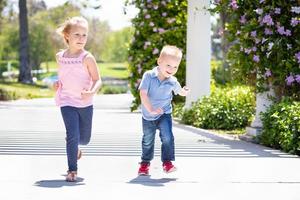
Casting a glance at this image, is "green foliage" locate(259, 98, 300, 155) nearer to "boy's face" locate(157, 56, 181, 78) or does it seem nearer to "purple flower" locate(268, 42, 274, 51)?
"purple flower" locate(268, 42, 274, 51)

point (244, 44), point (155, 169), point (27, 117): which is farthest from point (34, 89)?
point (155, 169)

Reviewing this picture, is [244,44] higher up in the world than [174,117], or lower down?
higher up

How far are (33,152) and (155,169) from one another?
188 cm

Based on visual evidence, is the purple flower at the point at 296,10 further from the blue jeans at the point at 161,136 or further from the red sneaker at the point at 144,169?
the red sneaker at the point at 144,169

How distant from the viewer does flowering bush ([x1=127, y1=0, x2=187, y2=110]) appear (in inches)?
715

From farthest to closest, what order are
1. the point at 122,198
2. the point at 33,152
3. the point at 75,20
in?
1. the point at 33,152
2. the point at 75,20
3. the point at 122,198

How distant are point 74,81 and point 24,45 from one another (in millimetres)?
34659

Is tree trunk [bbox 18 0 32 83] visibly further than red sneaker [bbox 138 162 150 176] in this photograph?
Yes

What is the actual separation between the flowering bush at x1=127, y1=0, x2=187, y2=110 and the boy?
11028mm

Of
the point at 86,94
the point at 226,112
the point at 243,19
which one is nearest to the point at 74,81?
the point at 86,94

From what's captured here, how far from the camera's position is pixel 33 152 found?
343 inches

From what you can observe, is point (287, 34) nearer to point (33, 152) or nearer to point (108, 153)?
point (108, 153)

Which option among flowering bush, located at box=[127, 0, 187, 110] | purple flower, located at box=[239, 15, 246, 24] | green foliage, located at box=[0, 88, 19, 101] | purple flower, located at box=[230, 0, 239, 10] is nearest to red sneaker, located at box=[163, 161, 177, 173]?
purple flower, located at box=[239, 15, 246, 24]

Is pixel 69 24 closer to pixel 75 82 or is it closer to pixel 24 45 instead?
pixel 75 82
